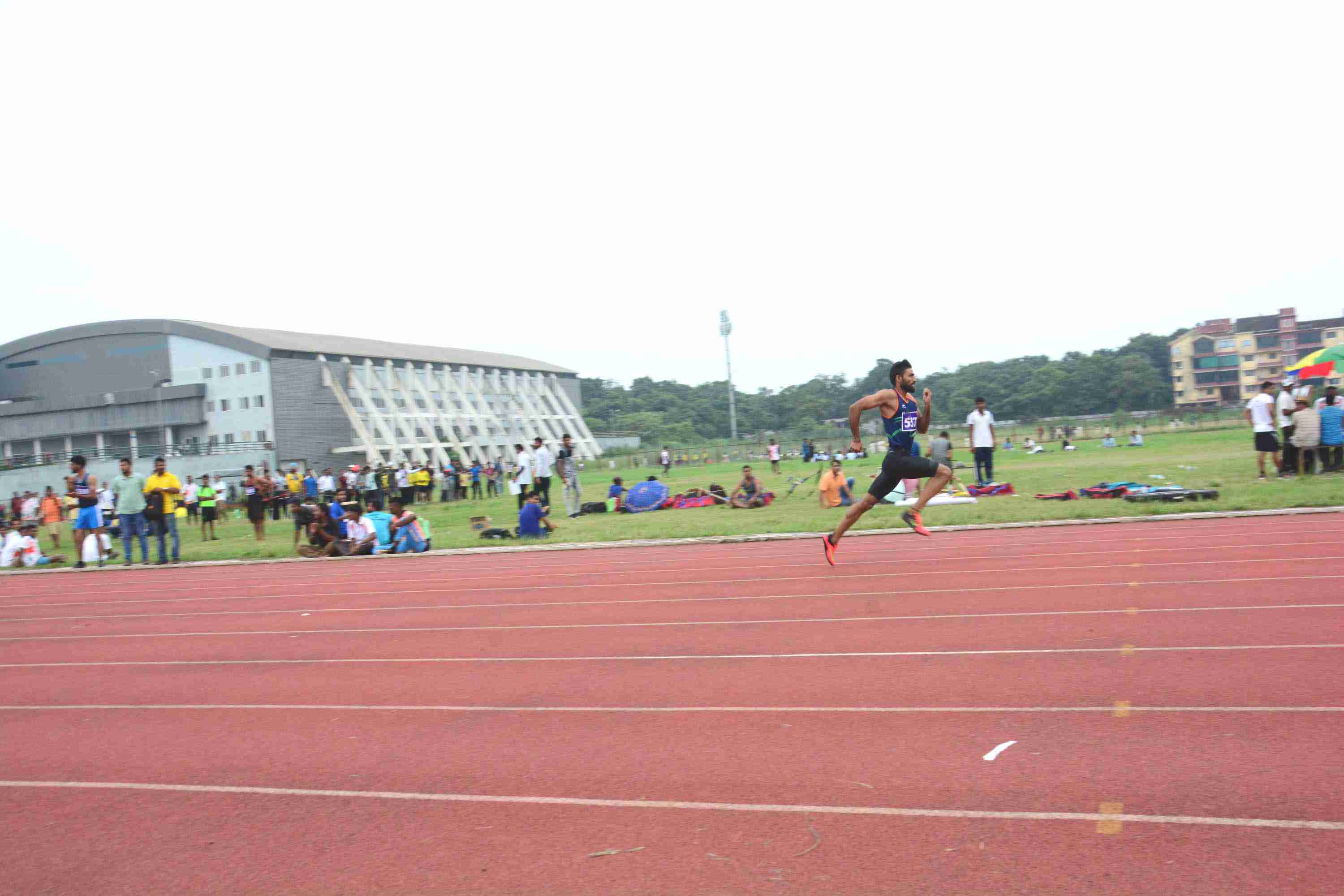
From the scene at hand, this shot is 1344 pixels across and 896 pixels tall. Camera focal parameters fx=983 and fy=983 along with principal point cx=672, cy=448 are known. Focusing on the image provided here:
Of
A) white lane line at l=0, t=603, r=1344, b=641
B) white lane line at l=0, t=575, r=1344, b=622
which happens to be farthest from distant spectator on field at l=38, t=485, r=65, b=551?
white lane line at l=0, t=603, r=1344, b=641

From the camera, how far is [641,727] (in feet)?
15.6

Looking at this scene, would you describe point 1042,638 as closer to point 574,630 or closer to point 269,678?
point 574,630

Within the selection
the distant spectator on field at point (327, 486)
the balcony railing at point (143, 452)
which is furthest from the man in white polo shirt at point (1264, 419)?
the balcony railing at point (143, 452)

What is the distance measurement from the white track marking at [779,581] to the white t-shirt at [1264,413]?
8.33m

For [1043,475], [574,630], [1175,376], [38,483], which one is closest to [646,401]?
[1175,376]

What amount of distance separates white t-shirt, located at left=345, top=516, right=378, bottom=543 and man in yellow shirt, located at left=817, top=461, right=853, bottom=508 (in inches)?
301

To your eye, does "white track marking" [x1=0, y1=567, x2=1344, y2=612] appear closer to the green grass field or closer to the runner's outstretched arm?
the runner's outstretched arm

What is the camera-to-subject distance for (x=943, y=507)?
14594mm

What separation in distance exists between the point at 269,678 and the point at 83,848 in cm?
284

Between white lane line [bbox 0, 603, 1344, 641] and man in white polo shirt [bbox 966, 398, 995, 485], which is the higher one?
man in white polo shirt [bbox 966, 398, 995, 485]

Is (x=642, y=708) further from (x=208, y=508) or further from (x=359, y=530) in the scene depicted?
(x=208, y=508)

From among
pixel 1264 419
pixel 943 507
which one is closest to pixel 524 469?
pixel 943 507

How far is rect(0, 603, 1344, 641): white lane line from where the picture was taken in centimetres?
652

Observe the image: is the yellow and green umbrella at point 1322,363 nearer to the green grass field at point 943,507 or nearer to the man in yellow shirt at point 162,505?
the green grass field at point 943,507
